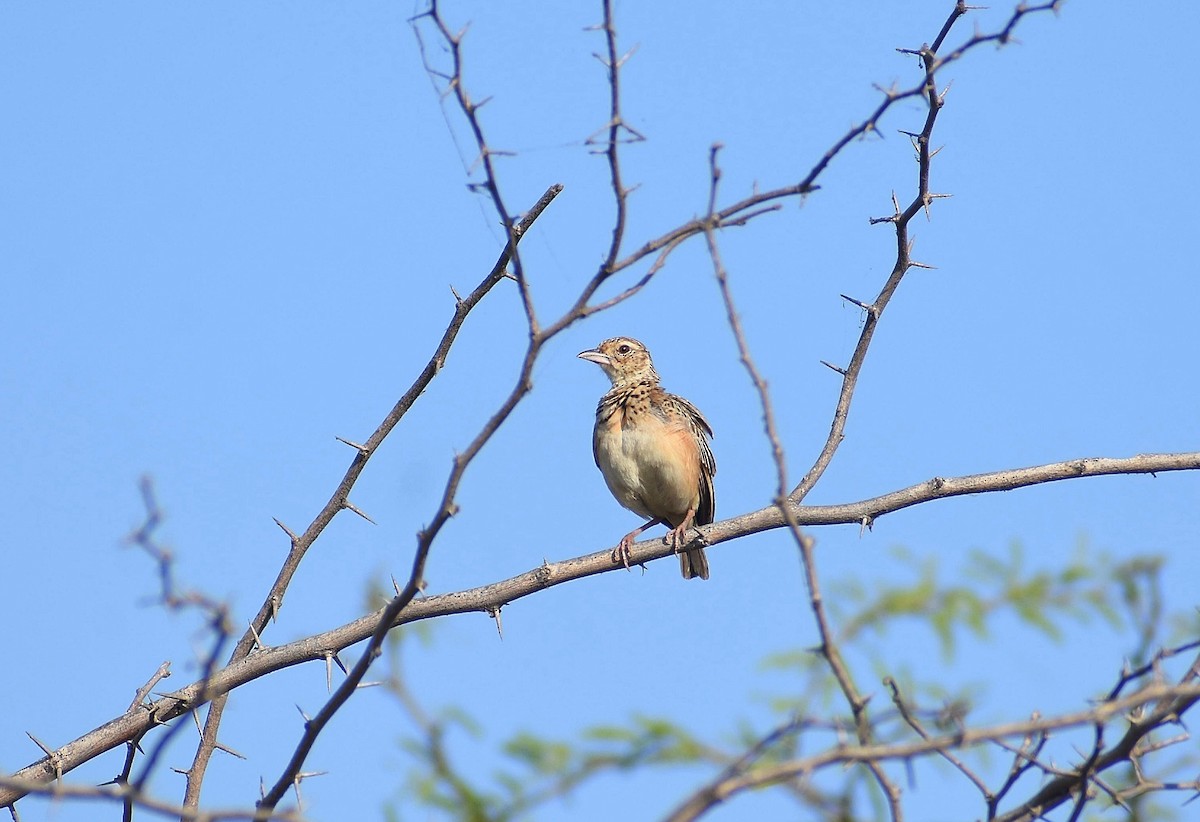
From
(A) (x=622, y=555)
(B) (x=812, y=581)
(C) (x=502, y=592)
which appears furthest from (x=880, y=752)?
(A) (x=622, y=555)

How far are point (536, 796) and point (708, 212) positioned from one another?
1.38 metres

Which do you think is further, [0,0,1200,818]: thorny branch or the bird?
the bird

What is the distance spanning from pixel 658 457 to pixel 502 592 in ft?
9.87

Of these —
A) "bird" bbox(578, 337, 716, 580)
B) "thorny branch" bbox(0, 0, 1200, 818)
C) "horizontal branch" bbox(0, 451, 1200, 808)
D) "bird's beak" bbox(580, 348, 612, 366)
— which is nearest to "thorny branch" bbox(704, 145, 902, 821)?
"thorny branch" bbox(0, 0, 1200, 818)

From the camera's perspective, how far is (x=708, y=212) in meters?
3.21

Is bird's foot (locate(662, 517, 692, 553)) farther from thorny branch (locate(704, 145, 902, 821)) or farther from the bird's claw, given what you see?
thorny branch (locate(704, 145, 902, 821))

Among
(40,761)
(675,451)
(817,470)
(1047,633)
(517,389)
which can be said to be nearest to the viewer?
(1047,633)

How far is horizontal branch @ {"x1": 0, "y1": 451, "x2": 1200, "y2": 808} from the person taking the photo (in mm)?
4980

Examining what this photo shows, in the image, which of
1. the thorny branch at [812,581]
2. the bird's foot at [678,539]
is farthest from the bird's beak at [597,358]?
the thorny branch at [812,581]

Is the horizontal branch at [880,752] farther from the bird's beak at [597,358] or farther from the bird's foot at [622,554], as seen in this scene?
the bird's beak at [597,358]

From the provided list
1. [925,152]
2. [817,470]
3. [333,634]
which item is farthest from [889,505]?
[333,634]

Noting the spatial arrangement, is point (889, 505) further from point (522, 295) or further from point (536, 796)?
point (536, 796)

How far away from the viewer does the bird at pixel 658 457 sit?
8.24m

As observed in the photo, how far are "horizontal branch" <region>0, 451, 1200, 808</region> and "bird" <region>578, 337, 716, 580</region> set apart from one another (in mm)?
2512
